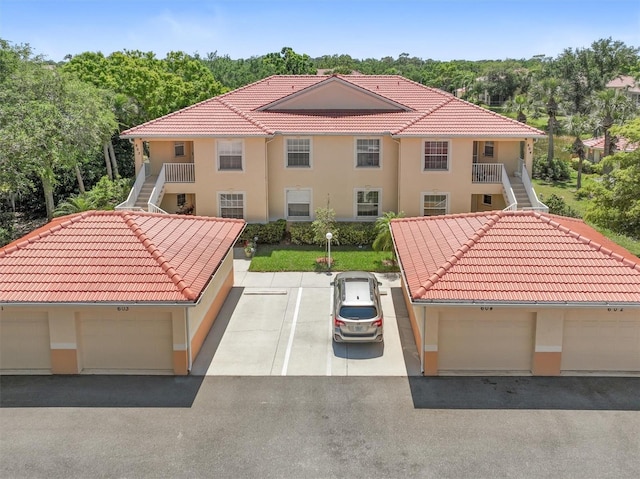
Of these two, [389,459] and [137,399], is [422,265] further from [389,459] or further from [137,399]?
[137,399]

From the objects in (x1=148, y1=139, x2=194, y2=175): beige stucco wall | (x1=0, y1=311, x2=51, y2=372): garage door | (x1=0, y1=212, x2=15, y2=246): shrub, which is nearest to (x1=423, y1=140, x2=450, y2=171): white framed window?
(x1=148, y1=139, x2=194, y2=175): beige stucco wall

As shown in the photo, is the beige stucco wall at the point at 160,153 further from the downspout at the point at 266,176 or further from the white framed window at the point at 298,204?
the white framed window at the point at 298,204

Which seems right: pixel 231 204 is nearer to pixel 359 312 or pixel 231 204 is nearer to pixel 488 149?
pixel 488 149

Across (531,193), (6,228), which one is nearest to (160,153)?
(6,228)

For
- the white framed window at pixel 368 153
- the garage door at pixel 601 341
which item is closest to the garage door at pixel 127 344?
the garage door at pixel 601 341

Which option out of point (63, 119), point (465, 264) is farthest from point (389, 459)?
point (63, 119)

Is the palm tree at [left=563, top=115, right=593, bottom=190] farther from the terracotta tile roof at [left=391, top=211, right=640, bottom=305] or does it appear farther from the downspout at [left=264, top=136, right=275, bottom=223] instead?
the terracotta tile roof at [left=391, top=211, right=640, bottom=305]
